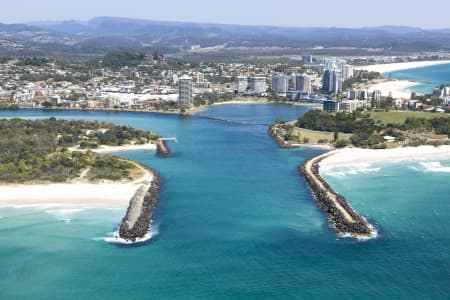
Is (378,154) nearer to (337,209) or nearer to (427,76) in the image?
(337,209)

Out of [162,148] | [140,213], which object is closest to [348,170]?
[162,148]

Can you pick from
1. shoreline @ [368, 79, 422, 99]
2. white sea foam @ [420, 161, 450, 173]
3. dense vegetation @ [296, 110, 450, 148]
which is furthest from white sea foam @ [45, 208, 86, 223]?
shoreline @ [368, 79, 422, 99]

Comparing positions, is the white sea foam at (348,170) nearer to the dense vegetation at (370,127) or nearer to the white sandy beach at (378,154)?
the white sandy beach at (378,154)

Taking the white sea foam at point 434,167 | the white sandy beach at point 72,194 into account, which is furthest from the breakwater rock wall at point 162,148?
the white sea foam at point 434,167

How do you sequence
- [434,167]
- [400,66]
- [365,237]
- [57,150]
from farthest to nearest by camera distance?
[400,66]
[57,150]
[434,167]
[365,237]

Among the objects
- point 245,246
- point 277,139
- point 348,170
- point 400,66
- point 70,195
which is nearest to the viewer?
point 245,246

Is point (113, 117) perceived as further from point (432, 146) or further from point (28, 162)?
point (432, 146)

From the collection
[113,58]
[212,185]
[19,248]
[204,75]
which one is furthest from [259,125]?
[113,58]
